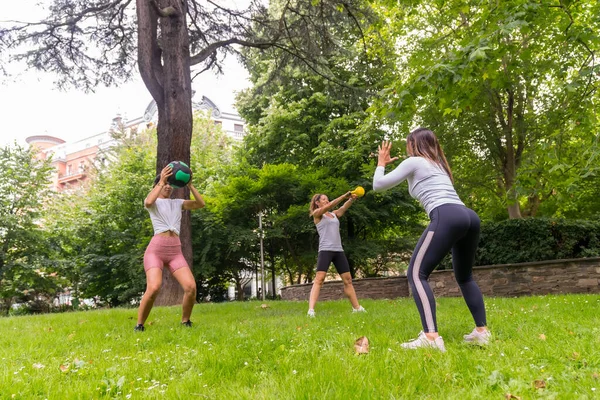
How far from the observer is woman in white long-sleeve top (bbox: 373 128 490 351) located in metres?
3.70

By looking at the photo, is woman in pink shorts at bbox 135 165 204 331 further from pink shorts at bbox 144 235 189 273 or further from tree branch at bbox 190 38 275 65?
tree branch at bbox 190 38 275 65

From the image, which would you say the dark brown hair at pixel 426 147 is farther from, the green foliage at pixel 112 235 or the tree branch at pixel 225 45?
the green foliage at pixel 112 235

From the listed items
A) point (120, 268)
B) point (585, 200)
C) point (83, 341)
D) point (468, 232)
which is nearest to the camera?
point (468, 232)

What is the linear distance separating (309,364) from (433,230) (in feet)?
4.95

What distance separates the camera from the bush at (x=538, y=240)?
408 inches

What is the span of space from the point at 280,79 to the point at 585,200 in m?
12.5

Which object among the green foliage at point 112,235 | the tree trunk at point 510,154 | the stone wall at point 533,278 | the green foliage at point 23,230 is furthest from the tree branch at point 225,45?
the green foliage at point 23,230

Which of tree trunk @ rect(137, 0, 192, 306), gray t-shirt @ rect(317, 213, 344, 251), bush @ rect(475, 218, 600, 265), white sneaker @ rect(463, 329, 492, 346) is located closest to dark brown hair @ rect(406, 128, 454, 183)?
white sneaker @ rect(463, 329, 492, 346)

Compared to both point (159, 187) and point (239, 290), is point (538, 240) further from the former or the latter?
point (239, 290)

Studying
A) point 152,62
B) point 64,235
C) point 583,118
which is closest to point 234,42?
point 152,62

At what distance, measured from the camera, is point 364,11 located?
11820mm

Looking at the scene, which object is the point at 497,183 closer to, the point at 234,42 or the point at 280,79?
the point at 280,79

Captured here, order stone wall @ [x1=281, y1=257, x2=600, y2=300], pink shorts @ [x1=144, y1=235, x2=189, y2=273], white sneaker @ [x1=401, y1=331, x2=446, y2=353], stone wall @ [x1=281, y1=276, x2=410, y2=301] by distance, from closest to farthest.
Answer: white sneaker @ [x1=401, y1=331, x2=446, y2=353], pink shorts @ [x1=144, y1=235, x2=189, y2=273], stone wall @ [x1=281, y1=257, x2=600, y2=300], stone wall @ [x1=281, y1=276, x2=410, y2=301]

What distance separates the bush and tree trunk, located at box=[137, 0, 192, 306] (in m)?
7.53
